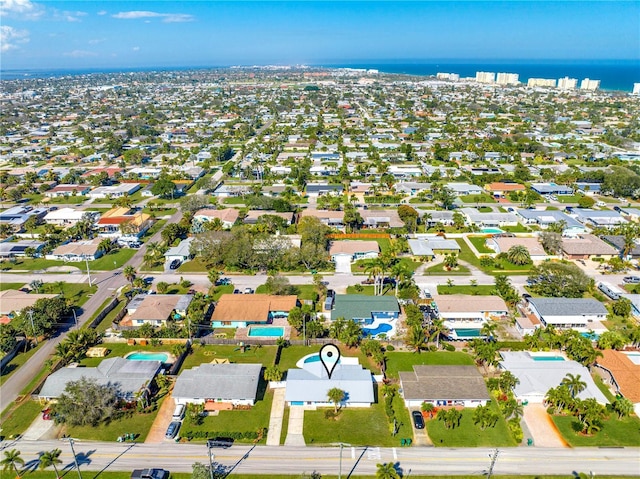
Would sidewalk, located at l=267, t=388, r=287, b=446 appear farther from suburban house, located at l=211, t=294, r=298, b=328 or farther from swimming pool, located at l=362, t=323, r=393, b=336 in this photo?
swimming pool, located at l=362, t=323, r=393, b=336

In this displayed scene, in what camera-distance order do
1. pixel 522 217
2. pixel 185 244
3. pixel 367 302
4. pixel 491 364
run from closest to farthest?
pixel 491 364, pixel 367 302, pixel 185 244, pixel 522 217

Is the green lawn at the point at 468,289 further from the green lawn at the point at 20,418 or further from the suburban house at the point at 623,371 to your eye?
the green lawn at the point at 20,418

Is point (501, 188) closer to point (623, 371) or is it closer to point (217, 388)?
point (623, 371)

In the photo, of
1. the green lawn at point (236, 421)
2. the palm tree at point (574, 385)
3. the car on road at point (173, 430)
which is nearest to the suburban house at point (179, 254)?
the green lawn at point (236, 421)

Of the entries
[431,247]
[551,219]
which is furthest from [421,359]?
[551,219]

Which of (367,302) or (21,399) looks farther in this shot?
(367,302)

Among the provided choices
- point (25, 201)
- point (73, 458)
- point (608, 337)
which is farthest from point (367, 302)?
point (25, 201)

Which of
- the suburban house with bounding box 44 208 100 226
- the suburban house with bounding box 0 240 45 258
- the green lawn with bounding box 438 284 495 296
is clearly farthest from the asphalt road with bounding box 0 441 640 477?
the suburban house with bounding box 44 208 100 226

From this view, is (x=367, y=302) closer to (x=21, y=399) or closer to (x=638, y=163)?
(x=21, y=399)
